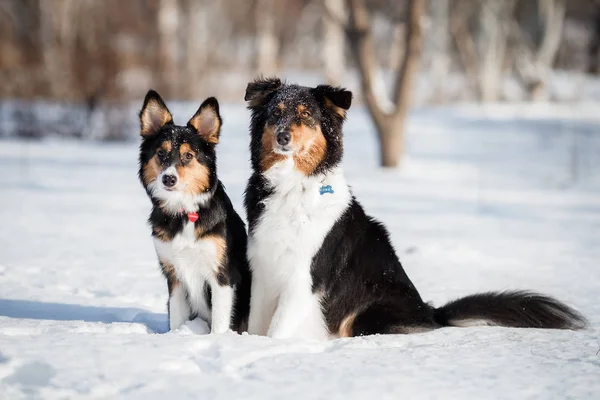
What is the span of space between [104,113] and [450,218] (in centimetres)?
1161

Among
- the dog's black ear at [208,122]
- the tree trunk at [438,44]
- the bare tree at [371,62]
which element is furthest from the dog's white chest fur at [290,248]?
the tree trunk at [438,44]

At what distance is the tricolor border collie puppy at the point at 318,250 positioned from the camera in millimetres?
4273

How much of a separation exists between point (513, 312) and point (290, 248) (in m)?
1.65

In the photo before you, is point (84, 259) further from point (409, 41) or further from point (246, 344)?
point (409, 41)

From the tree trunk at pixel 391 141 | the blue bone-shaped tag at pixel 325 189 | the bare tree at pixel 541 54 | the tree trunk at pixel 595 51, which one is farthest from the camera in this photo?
the tree trunk at pixel 595 51

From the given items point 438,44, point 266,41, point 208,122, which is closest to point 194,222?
point 208,122

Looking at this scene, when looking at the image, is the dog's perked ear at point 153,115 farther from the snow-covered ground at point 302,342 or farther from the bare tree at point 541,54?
the bare tree at point 541,54

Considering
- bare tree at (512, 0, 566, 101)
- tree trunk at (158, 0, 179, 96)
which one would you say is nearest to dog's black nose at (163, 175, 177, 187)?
tree trunk at (158, 0, 179, 96)

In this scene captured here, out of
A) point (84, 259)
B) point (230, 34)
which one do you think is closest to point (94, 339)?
point (84, 259)

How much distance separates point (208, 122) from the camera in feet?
15.2

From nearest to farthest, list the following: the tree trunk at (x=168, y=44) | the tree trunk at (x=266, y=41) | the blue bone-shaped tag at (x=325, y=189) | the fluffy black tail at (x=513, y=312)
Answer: the blue bone-shaped tag at (x=325, y=189), the fluffy black tail at (x=513, y=312), the tree trunk at (x=168, y=44), the tree trunk at (x=266, y=41)

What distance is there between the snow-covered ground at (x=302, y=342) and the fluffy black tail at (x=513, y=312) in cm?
17

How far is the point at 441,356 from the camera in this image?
378cm

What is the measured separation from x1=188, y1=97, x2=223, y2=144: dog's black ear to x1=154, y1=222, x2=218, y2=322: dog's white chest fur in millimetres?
696
